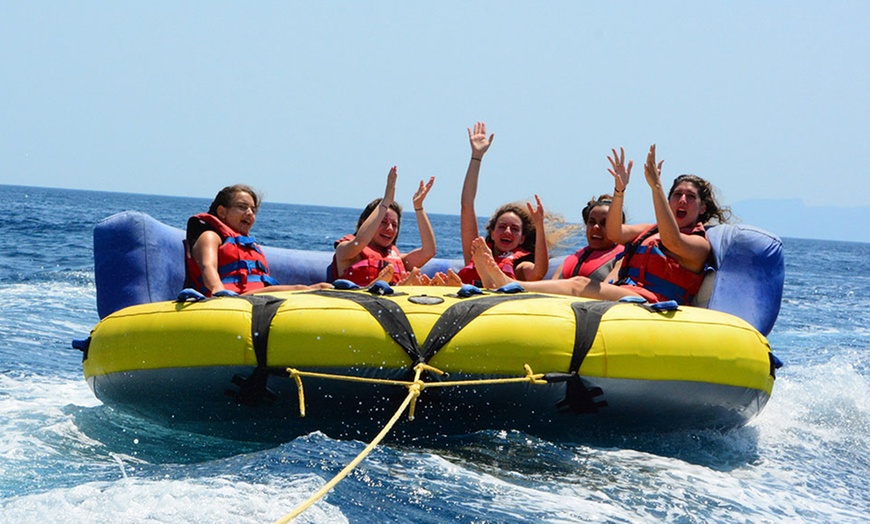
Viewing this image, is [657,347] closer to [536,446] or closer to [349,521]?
[536,446]

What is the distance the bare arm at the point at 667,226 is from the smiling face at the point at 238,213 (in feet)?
6.18

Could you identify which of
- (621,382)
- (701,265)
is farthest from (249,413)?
(701,265)

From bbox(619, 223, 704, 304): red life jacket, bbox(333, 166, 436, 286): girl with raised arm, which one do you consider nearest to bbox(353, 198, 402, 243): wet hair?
bbox(333, 166, 436, 286): girl with raised arm

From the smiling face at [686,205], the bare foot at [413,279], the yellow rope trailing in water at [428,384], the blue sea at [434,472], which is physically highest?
the smiling face at [686,205]

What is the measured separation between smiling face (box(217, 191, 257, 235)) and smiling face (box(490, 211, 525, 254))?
127 cm

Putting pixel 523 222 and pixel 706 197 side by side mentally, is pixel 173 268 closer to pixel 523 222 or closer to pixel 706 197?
pixel 523 222

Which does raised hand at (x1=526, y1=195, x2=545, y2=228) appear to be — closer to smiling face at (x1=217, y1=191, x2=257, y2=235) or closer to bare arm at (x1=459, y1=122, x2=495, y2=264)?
bare arm at (x1=459, y1=122, x2=495, y2=264)

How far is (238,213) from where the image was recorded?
4.66m

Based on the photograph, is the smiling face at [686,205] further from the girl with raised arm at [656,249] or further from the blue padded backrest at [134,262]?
the blue padded backrest at [134,262]

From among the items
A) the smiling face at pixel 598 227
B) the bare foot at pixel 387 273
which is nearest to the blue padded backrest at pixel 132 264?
the bare foot at pixel 387 273

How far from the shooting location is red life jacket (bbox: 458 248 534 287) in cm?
489

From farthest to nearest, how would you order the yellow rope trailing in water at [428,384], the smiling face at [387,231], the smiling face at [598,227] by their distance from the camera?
1. the smiling face at [387,231]
2. the smiling face at [598,227]
3. the yellow rope trailing in water at [428,384]

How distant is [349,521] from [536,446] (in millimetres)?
1057

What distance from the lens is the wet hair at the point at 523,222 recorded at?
203 inches
